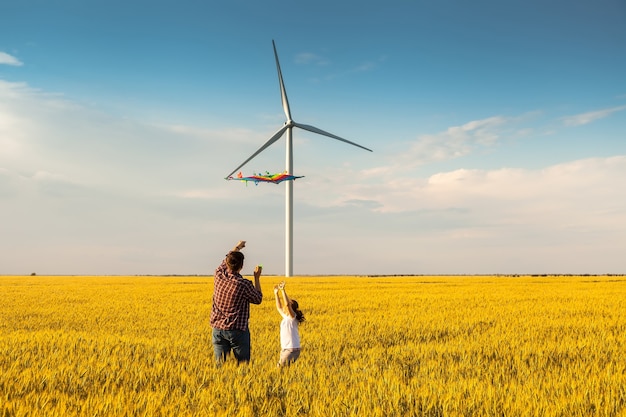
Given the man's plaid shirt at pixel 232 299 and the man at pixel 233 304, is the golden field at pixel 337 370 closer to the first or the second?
the man at pixel 233 304

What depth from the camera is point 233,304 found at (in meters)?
8.54

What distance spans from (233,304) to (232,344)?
2.44 ft

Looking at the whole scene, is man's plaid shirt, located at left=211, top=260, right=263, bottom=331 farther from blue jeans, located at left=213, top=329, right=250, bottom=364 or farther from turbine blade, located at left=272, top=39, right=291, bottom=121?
turbine blade, located at left=272, top=39, right=291, bottom=121

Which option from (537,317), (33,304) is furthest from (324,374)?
(33,304)

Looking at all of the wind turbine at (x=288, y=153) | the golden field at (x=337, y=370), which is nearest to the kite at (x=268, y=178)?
the wind turbine at (x=288, y=153)

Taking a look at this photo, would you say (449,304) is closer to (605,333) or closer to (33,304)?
(605,333)

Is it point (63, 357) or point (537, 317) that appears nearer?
point (63, 357)

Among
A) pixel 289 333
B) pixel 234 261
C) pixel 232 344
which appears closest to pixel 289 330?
pixel 289 333

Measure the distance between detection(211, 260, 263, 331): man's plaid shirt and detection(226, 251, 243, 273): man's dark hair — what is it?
0.22 m

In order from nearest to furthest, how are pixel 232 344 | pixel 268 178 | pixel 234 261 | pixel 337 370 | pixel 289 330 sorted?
pixel 234 261 → pixel 232 344 → pixel 289 330 → pixel 337 370 → pixel 268 178

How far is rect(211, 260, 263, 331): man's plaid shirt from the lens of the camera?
848cm

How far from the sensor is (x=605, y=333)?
15.8 metres

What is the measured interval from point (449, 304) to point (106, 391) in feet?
71.5

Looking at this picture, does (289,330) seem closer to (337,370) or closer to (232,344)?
(232,344)
